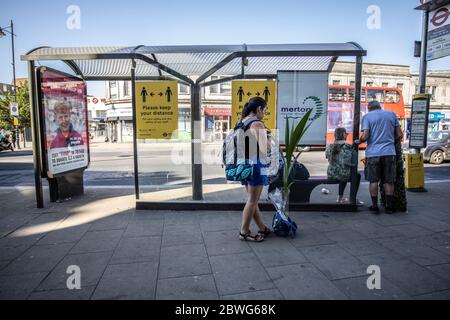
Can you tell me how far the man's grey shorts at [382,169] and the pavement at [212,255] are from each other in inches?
24.4

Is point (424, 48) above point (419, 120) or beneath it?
above

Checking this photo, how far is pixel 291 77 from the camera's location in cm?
524

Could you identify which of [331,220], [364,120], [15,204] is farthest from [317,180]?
[15,204]

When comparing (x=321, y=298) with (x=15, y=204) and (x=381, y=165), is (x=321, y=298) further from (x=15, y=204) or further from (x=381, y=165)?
(x=15, y=204)

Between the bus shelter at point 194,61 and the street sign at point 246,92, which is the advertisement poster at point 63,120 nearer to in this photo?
the bus shelter at point 194,61

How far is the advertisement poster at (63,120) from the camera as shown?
5301 millimetres

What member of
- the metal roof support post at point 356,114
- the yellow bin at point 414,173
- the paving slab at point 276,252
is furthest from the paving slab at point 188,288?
the yellow bin at point 414,173

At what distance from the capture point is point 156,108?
539 centimetres

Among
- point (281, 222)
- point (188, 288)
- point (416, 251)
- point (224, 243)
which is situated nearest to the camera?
point (188, 288)

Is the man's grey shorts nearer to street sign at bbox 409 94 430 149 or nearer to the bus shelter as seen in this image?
the bus shelter

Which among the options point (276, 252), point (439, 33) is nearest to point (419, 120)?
point (439, 33)

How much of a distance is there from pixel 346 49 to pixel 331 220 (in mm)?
2777

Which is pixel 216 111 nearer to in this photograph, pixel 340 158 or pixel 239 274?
pixel 340 158

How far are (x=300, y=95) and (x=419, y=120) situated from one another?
339 cm
